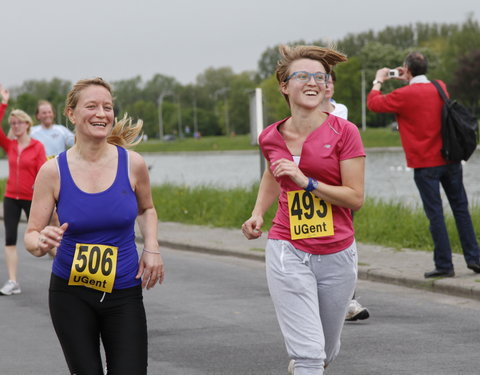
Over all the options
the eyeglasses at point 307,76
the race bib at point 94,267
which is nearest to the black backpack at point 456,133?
the eyeglasses at point 307,76

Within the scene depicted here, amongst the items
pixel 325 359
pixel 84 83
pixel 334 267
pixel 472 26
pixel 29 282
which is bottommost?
pixel 29 282

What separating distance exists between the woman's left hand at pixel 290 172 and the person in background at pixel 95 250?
63 centimetres

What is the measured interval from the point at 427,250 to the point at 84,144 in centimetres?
798

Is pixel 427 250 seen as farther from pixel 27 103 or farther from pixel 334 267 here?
pixel 27 103

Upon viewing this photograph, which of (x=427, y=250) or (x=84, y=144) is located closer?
(x=84, y=144)

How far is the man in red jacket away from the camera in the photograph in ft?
29.6

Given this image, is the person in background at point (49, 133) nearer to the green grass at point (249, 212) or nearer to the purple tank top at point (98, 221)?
the green grass at point (249, 212)

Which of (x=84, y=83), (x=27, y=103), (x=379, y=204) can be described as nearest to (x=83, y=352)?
(x=84, y=83)

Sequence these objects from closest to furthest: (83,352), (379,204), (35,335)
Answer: (83,352), (35,335), (379,204)

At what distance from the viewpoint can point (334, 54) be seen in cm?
465

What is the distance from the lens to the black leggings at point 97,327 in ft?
13.3

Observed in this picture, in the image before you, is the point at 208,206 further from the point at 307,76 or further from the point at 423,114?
the point at 307,76

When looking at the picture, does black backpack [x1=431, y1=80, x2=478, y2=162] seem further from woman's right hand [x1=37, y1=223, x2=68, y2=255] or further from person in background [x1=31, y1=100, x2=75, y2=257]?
woman's right hand [x1=37, y1=223, x2=68, y2=255]

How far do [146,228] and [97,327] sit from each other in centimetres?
52
